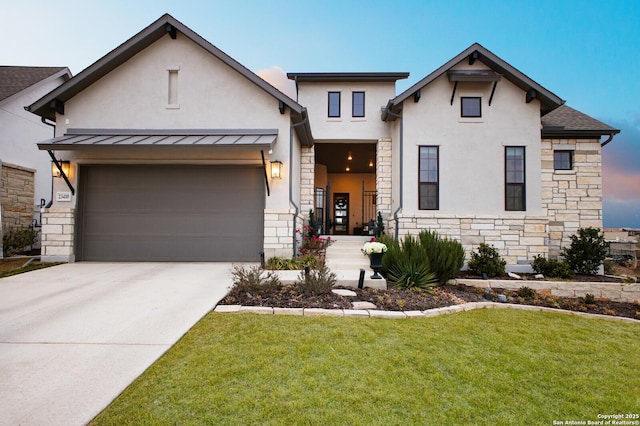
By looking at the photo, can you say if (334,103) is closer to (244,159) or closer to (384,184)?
(384,184)

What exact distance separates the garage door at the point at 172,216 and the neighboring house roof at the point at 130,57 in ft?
6.27

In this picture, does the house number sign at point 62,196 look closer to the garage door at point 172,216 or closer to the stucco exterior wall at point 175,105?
the stucco exterior wall at point 175,105

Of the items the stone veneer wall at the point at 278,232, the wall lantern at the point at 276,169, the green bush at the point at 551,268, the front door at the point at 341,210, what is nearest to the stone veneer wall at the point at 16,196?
the stone veneer wall at the point at 278,232

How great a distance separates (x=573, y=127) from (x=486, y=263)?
20.2ft

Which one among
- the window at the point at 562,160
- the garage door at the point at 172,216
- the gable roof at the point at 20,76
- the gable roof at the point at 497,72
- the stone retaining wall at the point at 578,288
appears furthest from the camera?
the gable roof at the point at 20,76

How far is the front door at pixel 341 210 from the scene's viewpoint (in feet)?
55.8

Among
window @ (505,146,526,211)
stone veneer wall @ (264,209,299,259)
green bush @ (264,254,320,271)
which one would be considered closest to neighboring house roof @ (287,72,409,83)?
window @ (505,146,526,211)

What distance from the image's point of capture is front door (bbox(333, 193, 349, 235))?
55.8ft

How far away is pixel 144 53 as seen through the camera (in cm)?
859

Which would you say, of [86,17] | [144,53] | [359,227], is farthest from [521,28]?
[86,17]

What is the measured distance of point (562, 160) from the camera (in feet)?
33.8

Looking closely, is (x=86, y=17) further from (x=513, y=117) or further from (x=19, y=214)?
(x=513, y=117)

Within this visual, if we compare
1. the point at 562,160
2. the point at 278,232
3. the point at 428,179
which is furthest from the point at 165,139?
the point at 562,160

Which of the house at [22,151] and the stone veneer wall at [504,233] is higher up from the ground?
the house at [22,151]
